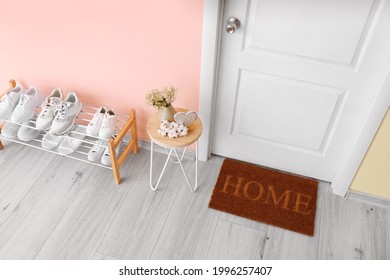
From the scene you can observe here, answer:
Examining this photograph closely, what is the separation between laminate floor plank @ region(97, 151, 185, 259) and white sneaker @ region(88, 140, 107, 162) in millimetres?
297

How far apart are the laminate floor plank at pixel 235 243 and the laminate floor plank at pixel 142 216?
0.34m

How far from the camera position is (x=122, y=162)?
8.04ft

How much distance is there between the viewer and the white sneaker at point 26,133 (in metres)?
2.46

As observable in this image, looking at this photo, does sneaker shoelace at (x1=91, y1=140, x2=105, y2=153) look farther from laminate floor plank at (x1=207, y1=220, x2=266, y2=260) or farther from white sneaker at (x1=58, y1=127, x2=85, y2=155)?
laminate floor plank at (x1=207, y1=220, x2=266, y2=260)

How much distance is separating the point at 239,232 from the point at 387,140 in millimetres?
965

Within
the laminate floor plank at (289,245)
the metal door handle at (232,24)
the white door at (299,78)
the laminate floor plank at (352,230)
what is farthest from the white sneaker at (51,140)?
the laminate floor plank at (352,230)

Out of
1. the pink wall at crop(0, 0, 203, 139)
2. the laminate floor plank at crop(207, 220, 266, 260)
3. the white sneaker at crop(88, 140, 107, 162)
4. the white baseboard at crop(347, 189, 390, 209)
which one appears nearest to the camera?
the pink wall at crop(0, 0, 203, 139)

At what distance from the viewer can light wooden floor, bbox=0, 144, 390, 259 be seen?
207cm

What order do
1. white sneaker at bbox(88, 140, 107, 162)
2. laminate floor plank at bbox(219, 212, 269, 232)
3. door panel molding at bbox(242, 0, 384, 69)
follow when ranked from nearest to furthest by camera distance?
1. door panel molding at bbox(242, 0, 384, 69)
2. laminate floor plank at bbox(219, 212, 269, 232)
3. white sneaker at bbox(88, 140, 107, 162)

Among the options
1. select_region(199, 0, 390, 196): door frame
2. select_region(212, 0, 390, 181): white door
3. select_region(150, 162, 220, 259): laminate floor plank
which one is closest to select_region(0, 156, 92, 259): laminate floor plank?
select_region(150, 162, 220, 259): laminate floor plank

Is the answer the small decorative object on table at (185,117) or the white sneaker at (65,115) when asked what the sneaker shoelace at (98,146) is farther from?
the small decorative object on table at (185,117)

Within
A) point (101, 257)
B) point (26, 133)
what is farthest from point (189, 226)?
point (26, 133)

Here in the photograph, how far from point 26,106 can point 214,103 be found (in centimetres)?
121
